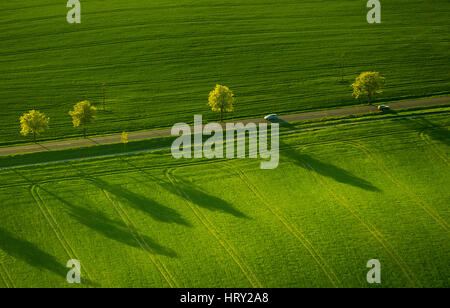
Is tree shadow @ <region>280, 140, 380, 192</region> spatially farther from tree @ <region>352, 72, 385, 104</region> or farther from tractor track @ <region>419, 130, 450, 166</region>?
tree @ <region>352, 72, 385, 104</region>

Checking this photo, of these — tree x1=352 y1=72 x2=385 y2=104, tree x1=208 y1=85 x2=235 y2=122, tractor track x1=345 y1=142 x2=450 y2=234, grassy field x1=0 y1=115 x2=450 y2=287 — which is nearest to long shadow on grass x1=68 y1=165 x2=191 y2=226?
grassy field x1=0 y1=115 x2=450 y2=287

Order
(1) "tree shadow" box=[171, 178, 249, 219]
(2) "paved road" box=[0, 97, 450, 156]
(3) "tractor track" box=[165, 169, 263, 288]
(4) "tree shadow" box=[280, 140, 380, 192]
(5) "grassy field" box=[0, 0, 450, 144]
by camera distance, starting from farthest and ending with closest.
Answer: (5) "grassy field" box=[0, 0, 450, 144], (2) "paved road" box=[0, 97, 450, 156], (4) "tree shadow" box=[280, 140, 380, 192], (1) "tree shadow" box=[171, 178, 249, 219], (3) "tractor track" box=[165, 169, 263, 288]

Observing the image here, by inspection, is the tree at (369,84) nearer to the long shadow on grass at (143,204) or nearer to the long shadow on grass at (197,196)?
the long shadow on grass at (197,196)

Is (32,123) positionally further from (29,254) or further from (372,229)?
(372,229)

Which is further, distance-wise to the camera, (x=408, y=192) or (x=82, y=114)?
(x=82, y=114)

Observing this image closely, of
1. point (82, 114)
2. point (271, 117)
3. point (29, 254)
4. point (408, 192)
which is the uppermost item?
point (271, 117)

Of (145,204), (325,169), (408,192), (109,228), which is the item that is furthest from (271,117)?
(109,228)
